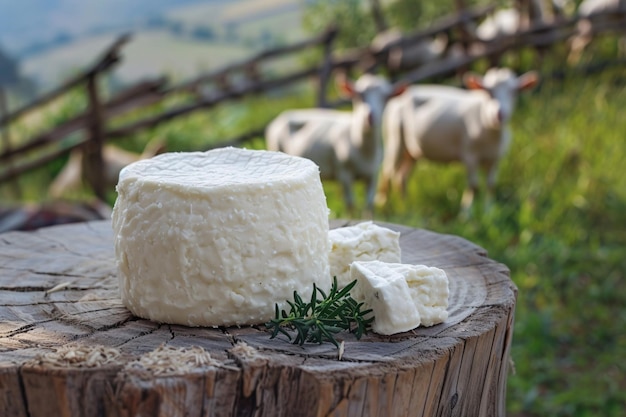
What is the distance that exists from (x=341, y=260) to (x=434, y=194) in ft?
14.1

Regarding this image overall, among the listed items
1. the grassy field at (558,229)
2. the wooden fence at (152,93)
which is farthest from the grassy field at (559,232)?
the wooden fence at (152,93)

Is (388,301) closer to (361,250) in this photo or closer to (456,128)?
(361,250)

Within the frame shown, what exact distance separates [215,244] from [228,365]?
37cm

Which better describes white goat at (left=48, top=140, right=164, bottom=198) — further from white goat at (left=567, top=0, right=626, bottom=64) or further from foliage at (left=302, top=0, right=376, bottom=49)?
white goat at (left=567, top=0, right=626, bottom=64)

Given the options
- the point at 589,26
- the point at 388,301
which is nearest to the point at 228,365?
the point at 388,301

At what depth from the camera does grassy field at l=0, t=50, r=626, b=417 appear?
4316 millimetres

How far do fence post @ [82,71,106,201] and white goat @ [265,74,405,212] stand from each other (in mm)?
1714

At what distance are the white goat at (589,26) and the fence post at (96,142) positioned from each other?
5.62 m

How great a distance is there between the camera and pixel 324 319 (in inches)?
74.5

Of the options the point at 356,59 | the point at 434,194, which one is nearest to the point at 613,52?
the point at 356,59

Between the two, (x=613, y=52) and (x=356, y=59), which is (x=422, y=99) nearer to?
(x=356, y=59)

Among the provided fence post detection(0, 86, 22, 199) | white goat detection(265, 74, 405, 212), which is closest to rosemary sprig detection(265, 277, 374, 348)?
white goat detection(265, 74, 405, 212)

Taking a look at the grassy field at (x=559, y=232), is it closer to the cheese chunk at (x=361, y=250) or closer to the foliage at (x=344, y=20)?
the cheese chunk at (x=361, y=250)

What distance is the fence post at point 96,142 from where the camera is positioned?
6371 millimetres
